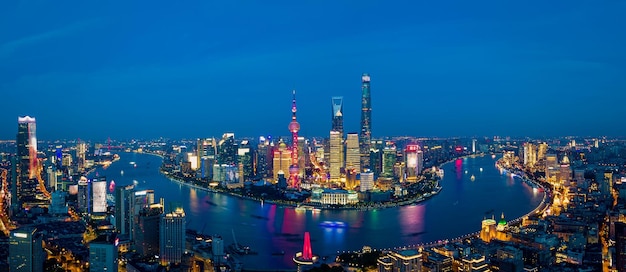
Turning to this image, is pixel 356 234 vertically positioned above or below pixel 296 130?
Answer: below

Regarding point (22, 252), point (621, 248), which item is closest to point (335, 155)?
point (621, 248)

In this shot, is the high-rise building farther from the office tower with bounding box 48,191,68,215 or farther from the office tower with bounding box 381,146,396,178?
the office tower with bounding box 381,146,396,178

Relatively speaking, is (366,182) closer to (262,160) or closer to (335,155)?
(335,155)

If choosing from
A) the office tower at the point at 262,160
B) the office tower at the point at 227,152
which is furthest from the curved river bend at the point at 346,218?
the office tower at the point at 262,160

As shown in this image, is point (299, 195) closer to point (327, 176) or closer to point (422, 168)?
point (327, 176)

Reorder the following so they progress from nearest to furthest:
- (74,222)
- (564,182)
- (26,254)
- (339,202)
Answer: (26,254)
(74,222)
(339,202)
(564,182)

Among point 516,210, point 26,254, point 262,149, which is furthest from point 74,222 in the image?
point 262,149

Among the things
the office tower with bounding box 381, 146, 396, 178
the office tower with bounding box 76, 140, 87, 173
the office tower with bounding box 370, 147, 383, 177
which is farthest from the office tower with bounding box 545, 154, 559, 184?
the office tower with bounding box 76, 140, 87, 173
